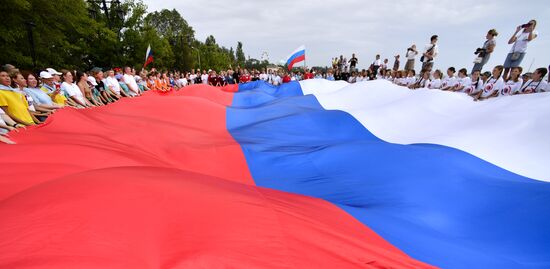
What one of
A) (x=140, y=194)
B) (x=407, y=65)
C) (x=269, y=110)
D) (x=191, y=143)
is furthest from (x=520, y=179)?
(x=407, y=65)

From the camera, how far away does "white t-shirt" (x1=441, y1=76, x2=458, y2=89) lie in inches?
272

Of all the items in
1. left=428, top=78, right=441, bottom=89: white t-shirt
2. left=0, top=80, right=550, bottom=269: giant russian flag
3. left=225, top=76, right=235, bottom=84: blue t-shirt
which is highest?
left=428, top=78, right=441, bottom=89: white t-shirt

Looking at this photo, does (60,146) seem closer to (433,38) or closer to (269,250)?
(269,250)

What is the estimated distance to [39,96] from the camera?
4117mm

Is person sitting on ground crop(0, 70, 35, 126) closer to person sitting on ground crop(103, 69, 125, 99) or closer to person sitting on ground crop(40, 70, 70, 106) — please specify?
person sitting on ground crop(40, 70, 70, 106)

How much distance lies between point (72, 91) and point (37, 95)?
1.07 m

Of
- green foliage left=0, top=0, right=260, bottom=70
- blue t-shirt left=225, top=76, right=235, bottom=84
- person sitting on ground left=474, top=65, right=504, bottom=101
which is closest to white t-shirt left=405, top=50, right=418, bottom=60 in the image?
person sitting on ground left=474, top=65, right=504, bottom=101

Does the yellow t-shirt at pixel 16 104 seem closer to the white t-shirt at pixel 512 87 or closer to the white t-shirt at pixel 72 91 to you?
the white t-shirt at pixel 72 91

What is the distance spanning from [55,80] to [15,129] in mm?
2927

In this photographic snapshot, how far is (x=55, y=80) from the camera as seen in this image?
527 cm

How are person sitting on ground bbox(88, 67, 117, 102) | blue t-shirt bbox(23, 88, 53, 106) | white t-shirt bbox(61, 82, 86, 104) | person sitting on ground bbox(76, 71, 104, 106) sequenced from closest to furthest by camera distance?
blue t-shirt bbox(23, 88, 53, 106)
white t-shirt bbox(61, 82, 86, 104)
person sitting on ground bbox(76, 71, 104, 106)
person sitting on ground bbox(88, 67, 117, 102)

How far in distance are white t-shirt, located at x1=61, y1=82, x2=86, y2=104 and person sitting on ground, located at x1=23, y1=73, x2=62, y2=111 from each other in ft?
2.51

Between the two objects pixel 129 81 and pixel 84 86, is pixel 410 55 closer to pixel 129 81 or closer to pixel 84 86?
pixel 129 81

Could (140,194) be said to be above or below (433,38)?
below
